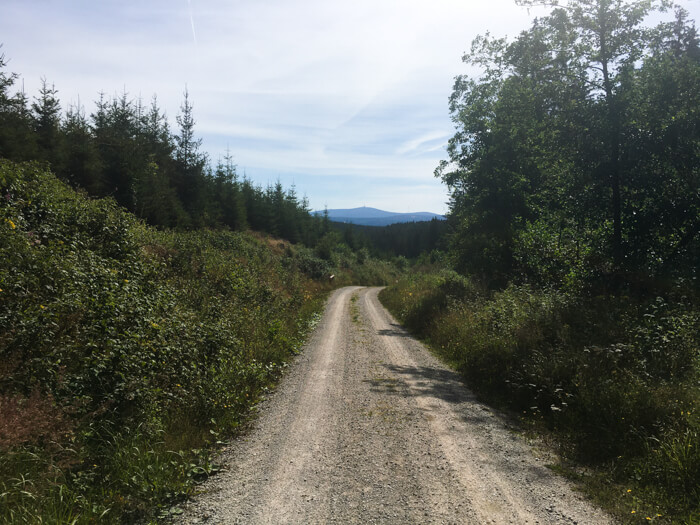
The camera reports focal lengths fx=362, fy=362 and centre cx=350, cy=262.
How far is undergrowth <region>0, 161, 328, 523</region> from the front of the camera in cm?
406

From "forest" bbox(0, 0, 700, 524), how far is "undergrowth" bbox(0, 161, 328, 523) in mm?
32

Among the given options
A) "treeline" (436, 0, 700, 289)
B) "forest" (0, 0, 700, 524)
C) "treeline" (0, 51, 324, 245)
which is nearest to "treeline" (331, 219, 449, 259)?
"treeline" (0, 51, 324, 245)

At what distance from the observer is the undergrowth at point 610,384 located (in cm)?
432

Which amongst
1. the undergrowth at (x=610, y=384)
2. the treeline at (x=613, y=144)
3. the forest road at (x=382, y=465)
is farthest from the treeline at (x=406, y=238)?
the forest road at (x=382, y=465)

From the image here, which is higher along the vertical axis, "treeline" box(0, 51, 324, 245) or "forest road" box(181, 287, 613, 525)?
"treeline" box(0, 51, 324, 245)

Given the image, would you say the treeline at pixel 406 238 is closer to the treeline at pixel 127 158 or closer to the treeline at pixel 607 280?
the treeline at pixel 127 158

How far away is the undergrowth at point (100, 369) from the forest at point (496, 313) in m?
0.03

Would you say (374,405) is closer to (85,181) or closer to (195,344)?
(195,344)

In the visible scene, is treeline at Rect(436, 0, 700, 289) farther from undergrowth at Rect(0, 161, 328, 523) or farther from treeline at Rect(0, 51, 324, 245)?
treeline at Rect(0, 51, 324, 245)

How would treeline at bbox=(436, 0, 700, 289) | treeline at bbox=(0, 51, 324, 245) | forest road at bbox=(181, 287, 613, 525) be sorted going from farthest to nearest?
treeline at bbox=(0, 51, 324, 245), treeline at bbox=(436, 0, 700, 289), forest road at bbox=(181, 287, 613, 525)

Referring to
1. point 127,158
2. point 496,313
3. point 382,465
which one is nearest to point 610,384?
point 382,465

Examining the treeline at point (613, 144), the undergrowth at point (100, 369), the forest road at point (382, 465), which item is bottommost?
the forest road at point (382, 465)

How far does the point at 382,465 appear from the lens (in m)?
4.91

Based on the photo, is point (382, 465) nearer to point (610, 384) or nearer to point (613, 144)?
point (610, 384)
